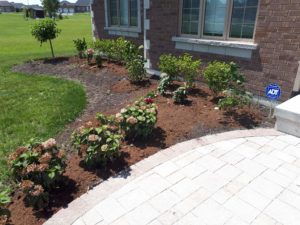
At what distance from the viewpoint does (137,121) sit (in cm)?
408

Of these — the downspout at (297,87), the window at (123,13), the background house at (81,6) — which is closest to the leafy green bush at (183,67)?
the downspout at (297,87)

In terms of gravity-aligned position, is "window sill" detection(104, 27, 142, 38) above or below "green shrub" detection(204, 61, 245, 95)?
above

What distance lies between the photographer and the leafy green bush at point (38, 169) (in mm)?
2846

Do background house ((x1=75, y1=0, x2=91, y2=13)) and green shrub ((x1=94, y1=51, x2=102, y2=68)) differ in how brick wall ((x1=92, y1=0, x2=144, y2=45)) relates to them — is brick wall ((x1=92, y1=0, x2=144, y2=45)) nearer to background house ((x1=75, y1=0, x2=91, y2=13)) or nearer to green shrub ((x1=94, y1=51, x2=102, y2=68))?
green shrub ((x1=94, y1=51, x2=102, y2=68))

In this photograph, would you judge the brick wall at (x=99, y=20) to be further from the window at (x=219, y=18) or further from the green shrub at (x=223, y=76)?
the green shrub at (x=223, y=76)

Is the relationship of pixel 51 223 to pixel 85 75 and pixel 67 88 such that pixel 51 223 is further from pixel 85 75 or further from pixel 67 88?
pixel 85 75

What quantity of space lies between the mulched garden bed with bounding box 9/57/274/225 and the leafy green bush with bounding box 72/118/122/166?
0.55ft

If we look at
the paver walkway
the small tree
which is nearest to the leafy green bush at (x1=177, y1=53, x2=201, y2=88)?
the paver walkway

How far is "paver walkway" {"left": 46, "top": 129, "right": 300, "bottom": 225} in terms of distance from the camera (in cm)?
283

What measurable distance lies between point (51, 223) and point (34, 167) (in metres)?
0.64

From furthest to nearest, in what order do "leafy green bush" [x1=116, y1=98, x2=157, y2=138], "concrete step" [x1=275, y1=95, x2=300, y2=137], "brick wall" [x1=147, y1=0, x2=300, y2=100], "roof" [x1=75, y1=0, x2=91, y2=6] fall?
"roof" [x1=75, y1=0, x2=91, y2=6], "brick wall" [x1=147, y1=0, x2=300, y2=100], "concrete step" [x1=275, y1=95, x2=300, y2=137], "leafy green bush" [x1=116, y1=98, x2=157, y2=138]

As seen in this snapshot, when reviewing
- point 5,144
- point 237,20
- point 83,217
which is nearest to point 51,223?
point 83,217

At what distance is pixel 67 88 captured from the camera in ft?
24.1

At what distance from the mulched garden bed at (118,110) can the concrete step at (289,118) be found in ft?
0.98
